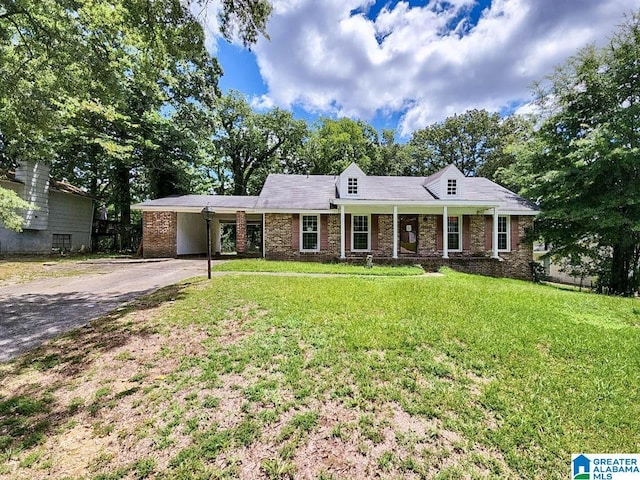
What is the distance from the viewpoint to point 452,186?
15133 millimetres

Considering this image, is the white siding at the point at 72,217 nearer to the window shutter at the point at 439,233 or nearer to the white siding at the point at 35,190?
the white siding at the point at 35,190

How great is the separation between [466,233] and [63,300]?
15684 mm

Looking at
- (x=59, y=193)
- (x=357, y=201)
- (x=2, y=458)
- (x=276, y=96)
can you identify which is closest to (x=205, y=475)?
(x=2, y=458)

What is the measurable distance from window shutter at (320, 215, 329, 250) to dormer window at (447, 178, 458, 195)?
6.45 meters

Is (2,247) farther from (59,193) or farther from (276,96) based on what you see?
(276,96)

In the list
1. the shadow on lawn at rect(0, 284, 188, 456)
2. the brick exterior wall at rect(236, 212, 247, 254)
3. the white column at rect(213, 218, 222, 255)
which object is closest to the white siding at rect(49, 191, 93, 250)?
the white column at rect(213, 218, 222, 255)

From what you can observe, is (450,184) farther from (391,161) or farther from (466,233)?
(391,161)

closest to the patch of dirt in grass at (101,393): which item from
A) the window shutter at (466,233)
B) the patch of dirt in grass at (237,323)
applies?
the patch of dirt in grass at (237,323)

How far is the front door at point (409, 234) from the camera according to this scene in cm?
1543

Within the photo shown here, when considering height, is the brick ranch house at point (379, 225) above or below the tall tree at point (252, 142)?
below

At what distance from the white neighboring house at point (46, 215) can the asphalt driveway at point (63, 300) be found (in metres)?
7.88

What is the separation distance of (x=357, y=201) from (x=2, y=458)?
12466 millimetres

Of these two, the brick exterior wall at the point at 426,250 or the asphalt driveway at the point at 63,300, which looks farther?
the brick exterior wall at the point at 426,250

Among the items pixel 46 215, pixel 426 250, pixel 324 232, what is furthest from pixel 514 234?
pixel 46 215
